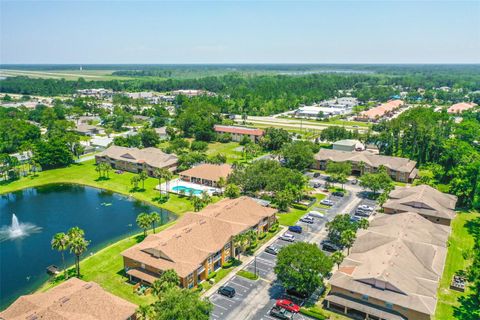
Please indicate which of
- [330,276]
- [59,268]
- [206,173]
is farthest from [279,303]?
[206,173]

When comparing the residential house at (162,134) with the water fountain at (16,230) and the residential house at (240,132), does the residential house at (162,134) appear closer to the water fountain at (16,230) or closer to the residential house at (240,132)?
the residential house at (240,132)

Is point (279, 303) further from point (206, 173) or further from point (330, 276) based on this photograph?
point (206, 173)

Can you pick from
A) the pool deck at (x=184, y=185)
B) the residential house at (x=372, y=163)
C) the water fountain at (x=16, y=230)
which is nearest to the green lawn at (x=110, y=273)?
the water fountain at (x=16, y=230)

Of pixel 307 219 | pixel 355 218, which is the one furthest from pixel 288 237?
pixel 355 218

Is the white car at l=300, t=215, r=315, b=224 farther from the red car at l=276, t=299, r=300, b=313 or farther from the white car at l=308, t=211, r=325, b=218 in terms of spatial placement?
the red car at l=276, t=299, r=300, b=313

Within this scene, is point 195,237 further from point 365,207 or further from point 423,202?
point 423,202

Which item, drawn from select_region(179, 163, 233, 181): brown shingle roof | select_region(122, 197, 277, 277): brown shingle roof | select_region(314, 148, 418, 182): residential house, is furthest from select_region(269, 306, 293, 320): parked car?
select_region(314, 148, 418, 182): residential house
